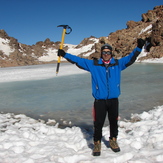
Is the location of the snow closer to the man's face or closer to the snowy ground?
the snowy ground

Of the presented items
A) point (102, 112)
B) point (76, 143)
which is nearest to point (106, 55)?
point (102, 112)

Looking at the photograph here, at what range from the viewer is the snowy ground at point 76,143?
130 inches

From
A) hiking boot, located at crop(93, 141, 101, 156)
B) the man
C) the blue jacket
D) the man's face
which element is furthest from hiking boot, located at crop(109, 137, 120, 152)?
the man's face

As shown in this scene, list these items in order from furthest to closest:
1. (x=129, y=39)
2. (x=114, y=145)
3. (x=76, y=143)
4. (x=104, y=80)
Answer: (x=129, y=39) → (x=76, y=143) → (x=114, y=145) → (x=104, y=80)

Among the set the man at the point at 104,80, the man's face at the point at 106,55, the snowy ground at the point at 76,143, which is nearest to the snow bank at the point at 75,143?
the snowy ground at the point at 76,143

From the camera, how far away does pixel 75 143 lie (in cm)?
404

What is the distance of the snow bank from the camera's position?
3314 millimetres

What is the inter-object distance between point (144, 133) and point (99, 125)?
4.55 ft

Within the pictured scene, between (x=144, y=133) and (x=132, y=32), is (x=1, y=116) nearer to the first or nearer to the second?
(x=144, y=133)

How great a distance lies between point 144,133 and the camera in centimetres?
432

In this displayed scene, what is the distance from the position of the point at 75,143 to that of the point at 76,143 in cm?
4

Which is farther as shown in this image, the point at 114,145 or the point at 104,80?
the point at 114,145

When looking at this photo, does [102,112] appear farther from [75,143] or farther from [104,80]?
[75,143]

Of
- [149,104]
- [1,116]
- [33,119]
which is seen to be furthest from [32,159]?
[149,104]
